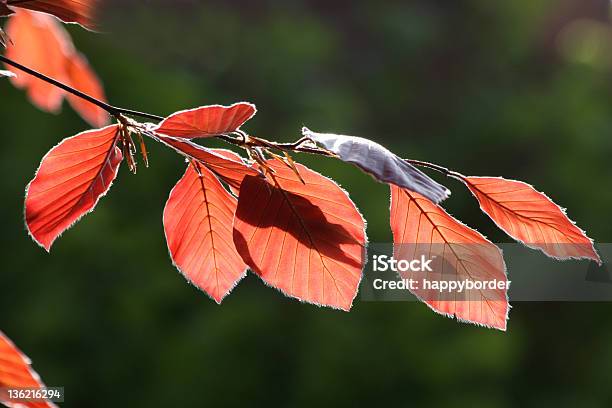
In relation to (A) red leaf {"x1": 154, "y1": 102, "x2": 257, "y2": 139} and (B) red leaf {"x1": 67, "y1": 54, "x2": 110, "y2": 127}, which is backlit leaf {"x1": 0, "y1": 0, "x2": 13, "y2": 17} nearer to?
(A) red leaf {"x1": 154, "y1": 102, "x2": 257, "y2": 139}

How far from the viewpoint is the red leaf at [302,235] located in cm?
38

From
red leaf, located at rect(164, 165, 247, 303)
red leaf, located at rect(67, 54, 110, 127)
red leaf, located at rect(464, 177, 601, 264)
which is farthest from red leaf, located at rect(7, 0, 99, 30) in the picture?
red leaf, located at rect(67, 54, 110, 127)

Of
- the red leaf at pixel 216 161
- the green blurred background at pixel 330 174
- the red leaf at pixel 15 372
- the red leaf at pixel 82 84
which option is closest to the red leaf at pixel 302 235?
the red leaf at pixel 216 161

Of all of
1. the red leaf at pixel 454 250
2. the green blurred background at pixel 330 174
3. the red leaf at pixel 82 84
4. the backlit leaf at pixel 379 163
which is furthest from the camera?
the green blurred background at pixel 330 174

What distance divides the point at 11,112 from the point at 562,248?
172 inches

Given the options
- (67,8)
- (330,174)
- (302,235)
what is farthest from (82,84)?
(330,174)

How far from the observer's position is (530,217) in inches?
15.4

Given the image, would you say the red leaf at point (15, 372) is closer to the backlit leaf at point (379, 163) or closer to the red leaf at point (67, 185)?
the red leaf at point (67, 185)

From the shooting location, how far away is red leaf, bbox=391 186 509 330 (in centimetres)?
39

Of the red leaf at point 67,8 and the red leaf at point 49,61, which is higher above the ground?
the red leaf at point 49,61

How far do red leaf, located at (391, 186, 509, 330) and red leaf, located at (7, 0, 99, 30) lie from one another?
212mm

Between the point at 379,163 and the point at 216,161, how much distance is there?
10 centimetres

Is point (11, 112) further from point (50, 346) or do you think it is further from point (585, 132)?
point (585, 132)

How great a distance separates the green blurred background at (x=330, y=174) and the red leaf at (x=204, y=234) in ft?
8.86
